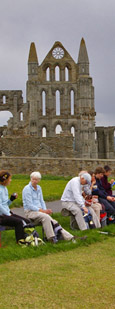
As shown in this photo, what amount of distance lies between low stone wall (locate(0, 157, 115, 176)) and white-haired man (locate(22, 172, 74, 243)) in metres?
19.7

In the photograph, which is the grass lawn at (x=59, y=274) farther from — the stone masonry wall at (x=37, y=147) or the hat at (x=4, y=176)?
the stone masonry wall at (x=37, y=147)

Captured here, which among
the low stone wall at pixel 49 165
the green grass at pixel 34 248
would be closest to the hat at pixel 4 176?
the green grass at pixel 34 248

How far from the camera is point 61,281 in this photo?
235 inches

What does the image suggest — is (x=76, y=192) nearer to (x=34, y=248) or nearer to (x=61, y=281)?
(x=34, y=248)

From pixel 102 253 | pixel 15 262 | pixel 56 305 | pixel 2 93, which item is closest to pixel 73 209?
pixel 102 253

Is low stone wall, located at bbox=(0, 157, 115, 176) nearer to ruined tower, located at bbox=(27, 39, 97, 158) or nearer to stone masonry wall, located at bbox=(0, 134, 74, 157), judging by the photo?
stone masonry wall, located at bbox=(0, 134, 74, 157)

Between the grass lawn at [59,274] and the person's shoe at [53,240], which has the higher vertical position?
the person's shoe at [53,240]

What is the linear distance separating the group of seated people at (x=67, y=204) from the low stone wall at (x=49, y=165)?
17370 mm

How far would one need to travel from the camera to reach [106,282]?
5949mm

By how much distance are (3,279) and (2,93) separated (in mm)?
61736

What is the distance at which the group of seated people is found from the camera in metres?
8.41

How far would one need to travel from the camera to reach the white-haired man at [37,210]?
27.7 feet

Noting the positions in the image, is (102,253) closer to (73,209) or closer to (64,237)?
(64,237)

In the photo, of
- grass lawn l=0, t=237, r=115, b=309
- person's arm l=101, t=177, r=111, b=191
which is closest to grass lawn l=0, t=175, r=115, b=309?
grass lawn l=0, t=237, r=115, b=309
